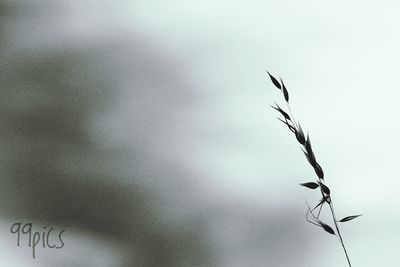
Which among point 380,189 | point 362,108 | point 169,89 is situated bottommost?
point 380,189

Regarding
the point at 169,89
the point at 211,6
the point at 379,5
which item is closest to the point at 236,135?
the point at 169,89

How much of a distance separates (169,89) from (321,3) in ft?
1.10

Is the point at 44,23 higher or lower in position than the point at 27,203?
higher

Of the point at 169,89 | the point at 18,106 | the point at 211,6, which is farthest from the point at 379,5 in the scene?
the point at 18,106

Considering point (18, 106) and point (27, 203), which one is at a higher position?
point (18, 106)

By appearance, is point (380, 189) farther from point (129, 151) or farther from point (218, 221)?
point (129, 151)

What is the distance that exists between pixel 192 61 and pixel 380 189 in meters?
0.43

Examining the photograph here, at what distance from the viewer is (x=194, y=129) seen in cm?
90

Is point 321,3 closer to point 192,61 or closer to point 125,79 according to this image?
point 192,61

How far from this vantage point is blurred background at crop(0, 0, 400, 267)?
88 centimetres

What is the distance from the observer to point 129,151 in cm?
90

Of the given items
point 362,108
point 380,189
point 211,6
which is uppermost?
point 211,6

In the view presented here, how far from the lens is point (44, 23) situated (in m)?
0.91

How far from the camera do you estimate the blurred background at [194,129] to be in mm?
876
